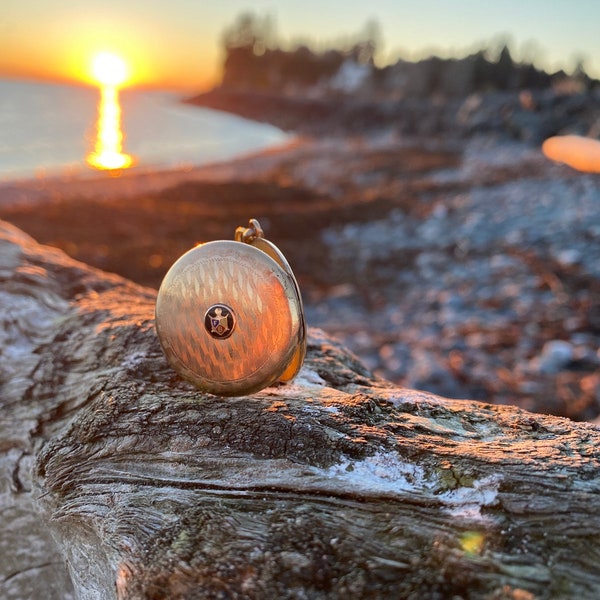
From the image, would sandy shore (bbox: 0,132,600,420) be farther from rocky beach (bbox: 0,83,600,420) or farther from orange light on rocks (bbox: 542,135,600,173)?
orange light on rocks (bbox: 542,135,600,173)

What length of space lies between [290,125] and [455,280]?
4634 centimetres

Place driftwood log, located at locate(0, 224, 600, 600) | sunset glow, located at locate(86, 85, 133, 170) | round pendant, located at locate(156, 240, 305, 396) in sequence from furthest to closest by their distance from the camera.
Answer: sunset glow, located at locate(86, 85, 133, 170), round pendant, located at locate(156, 240, 305, 396), driftwood log, located at locate(0, 224, 600, 600)

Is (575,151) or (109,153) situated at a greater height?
(575,151)

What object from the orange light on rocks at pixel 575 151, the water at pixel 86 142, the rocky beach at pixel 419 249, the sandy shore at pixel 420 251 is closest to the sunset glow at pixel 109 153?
the water at pixel 86 142

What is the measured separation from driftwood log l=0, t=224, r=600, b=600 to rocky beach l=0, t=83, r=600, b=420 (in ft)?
13.3

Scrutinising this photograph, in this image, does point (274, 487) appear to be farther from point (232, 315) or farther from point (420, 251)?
point (420, 251)

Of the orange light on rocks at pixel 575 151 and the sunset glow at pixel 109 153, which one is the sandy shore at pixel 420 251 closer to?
the orange light on rocks at pixel 575 151

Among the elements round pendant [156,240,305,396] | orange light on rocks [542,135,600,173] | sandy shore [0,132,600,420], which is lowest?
sandy shore [0,132,600,420]

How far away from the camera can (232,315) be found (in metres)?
2.39

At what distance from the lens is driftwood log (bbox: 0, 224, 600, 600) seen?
1729 mm

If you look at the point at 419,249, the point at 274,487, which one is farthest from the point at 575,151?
the point at 274,487

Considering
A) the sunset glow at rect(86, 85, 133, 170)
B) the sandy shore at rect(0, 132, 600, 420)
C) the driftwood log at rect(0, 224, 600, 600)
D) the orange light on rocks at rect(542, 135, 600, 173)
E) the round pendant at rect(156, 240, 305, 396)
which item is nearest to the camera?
the driftwood log at rect(0, 224, 600, 600)

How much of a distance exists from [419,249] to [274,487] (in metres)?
9.77

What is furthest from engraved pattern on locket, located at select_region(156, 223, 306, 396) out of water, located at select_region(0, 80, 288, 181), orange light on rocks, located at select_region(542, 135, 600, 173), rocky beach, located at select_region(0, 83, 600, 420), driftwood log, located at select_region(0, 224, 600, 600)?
water, located at select_region(0, 80, 288, 181)
